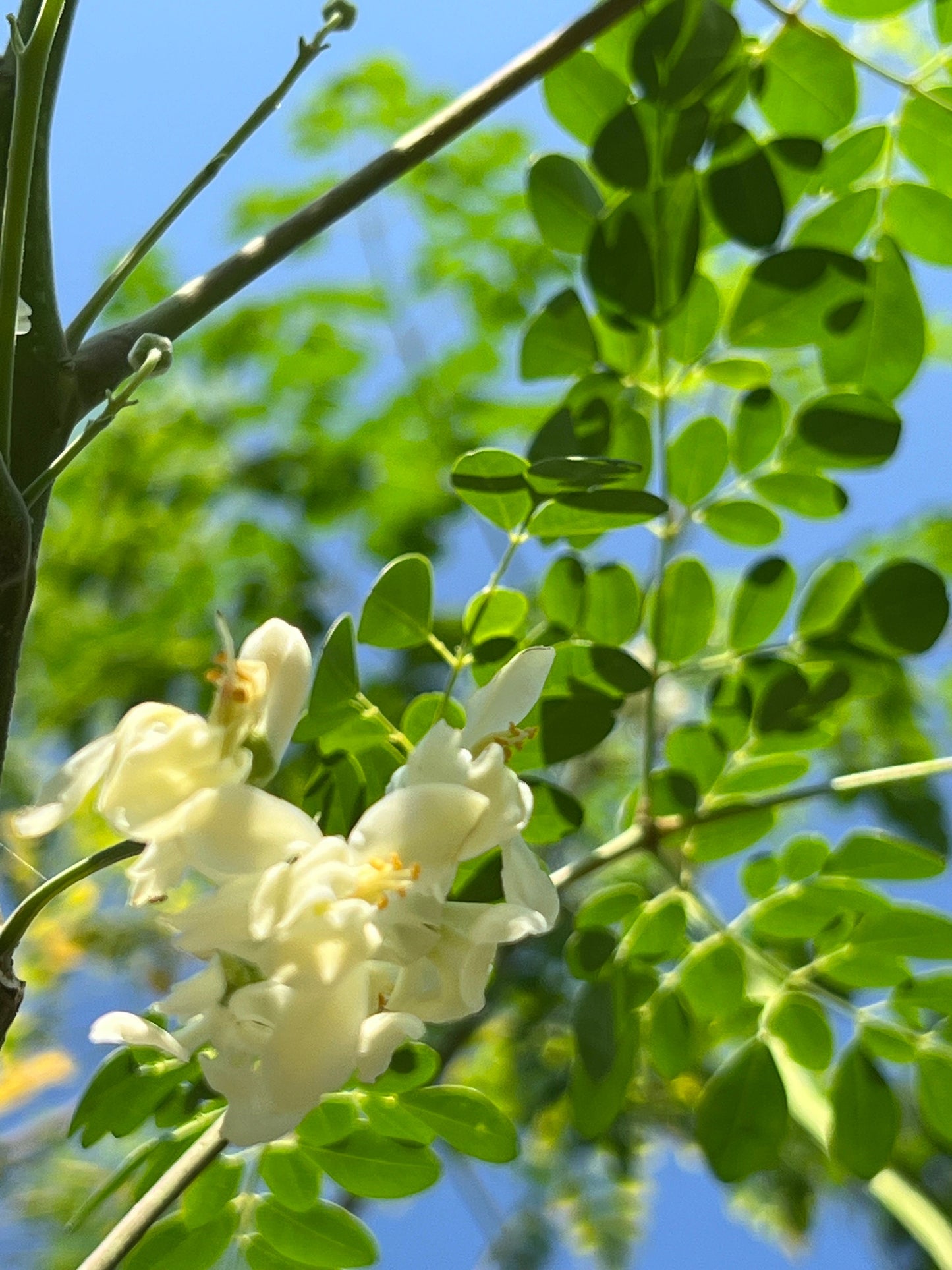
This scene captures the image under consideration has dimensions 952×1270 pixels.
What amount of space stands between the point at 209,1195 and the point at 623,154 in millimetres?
393

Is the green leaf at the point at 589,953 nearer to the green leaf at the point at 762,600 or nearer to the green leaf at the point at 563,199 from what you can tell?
the green leaf at the point at 762,600

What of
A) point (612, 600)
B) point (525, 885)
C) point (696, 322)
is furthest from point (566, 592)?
point (525, 885)

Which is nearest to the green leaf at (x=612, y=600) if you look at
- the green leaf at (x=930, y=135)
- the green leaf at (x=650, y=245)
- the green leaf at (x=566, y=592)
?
the green leaf at (x=566, y=592)

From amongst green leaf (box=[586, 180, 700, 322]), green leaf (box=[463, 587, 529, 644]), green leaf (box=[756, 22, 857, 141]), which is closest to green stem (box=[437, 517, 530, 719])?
green leaf (box=[463, 587, 529, 644])

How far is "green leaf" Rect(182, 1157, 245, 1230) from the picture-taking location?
15.9 inches

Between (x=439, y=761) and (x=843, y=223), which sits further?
(x=843, y=223)

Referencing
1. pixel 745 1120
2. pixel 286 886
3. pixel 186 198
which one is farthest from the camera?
pixel 745 1120

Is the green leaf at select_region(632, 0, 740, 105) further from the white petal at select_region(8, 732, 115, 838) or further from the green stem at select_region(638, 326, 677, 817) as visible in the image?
the white petal at select_region(8, 732, 115, 838)

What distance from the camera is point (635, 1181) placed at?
1.40 metres

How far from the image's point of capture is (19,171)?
0.85 feet

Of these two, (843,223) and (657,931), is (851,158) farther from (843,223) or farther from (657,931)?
(657,931)

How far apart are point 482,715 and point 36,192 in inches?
7.3

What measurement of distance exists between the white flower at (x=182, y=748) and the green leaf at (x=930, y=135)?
361 millimetres

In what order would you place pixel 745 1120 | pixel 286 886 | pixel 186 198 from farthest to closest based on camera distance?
pixel 745 1120 < pixel 186 198 < pixel 286 886
